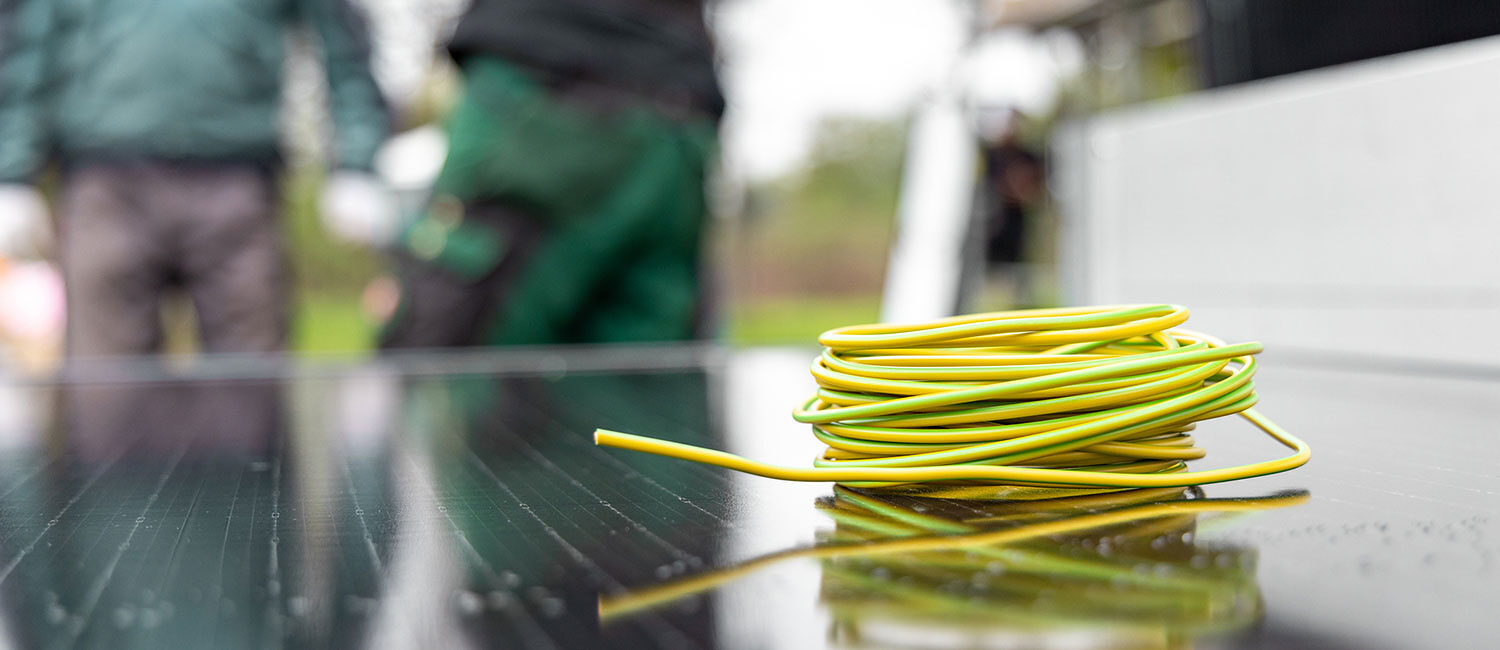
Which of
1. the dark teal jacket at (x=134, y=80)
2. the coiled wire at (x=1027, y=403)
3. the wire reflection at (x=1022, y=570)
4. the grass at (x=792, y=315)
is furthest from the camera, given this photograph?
the grass at (x=792, y=315)

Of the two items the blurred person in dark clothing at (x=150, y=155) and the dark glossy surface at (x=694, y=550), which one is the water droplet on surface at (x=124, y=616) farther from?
the blurred person in dark clothing at (x=150, y=155)

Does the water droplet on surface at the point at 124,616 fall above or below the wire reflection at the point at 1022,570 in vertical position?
above

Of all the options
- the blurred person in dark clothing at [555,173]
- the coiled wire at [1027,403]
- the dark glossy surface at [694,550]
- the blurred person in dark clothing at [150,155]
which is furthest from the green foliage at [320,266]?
the coiled wire at [1027,403]

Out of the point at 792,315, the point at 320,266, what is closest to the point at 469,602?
the point at 320,266

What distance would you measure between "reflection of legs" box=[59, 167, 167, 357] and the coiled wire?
6.85 ft

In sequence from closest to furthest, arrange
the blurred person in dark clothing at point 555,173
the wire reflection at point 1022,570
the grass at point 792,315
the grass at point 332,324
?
1. the wire reflection at point 1022,570
2. the blurred person in dark clothing at point 555,173
3. the grass at point 332,324
4. the grass at point 792,315

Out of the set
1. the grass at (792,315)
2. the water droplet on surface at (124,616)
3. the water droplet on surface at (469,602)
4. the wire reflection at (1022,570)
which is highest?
the grass at (792,315)

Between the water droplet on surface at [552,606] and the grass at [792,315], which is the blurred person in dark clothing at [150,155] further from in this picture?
the grass at [792,315]

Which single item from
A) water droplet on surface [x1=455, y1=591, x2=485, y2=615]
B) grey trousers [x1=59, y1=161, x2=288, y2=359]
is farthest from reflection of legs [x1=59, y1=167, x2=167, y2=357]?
water droplet on surface [x1=455, y1=591, x2=485, y2=615]

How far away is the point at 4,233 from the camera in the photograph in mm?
2197

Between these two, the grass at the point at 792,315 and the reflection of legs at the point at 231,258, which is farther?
the grass at the point at 792,315

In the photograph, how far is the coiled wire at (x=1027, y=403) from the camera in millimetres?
455

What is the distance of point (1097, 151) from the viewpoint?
2160 mm

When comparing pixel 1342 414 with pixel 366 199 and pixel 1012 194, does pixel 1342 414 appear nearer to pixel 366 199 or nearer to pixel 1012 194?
pixel 366 199
